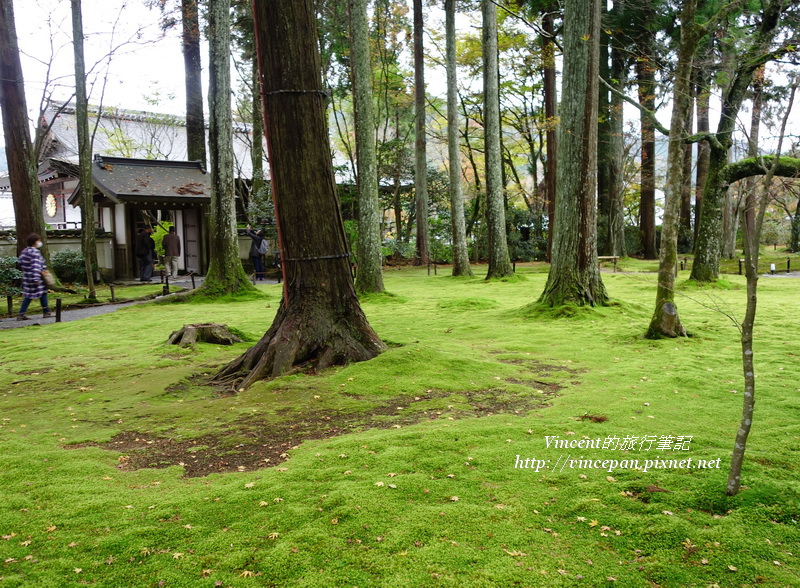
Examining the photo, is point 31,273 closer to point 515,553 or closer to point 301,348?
point 301,348

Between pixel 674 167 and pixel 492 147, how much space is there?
9.47 meters

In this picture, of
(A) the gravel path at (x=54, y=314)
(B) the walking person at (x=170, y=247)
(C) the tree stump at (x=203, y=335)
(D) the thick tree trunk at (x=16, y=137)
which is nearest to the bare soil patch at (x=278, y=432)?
(C) the tree stump at (x=203, y=335)

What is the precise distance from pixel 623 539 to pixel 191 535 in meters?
Result: 2.19

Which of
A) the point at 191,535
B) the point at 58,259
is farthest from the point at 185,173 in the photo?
the point at 191,535

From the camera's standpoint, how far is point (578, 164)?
10.0 m

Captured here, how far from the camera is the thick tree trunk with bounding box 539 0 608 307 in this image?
9.94m

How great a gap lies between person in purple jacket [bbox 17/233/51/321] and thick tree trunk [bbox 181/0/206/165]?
500 inches

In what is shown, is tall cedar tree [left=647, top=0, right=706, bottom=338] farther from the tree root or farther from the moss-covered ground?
the tree root

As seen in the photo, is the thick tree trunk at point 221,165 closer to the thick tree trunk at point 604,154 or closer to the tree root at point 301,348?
the tree root at point 301,348

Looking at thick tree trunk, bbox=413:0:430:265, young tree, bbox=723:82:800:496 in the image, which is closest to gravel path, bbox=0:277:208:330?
thick tree trunk, bbox=413:0:430:265

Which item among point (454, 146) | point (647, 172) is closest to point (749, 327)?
point (454, 146)

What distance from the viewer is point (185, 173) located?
74.3 feet

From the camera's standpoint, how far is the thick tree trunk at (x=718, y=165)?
12.7 metres

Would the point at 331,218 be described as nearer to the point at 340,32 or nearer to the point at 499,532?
the point at 499,532
